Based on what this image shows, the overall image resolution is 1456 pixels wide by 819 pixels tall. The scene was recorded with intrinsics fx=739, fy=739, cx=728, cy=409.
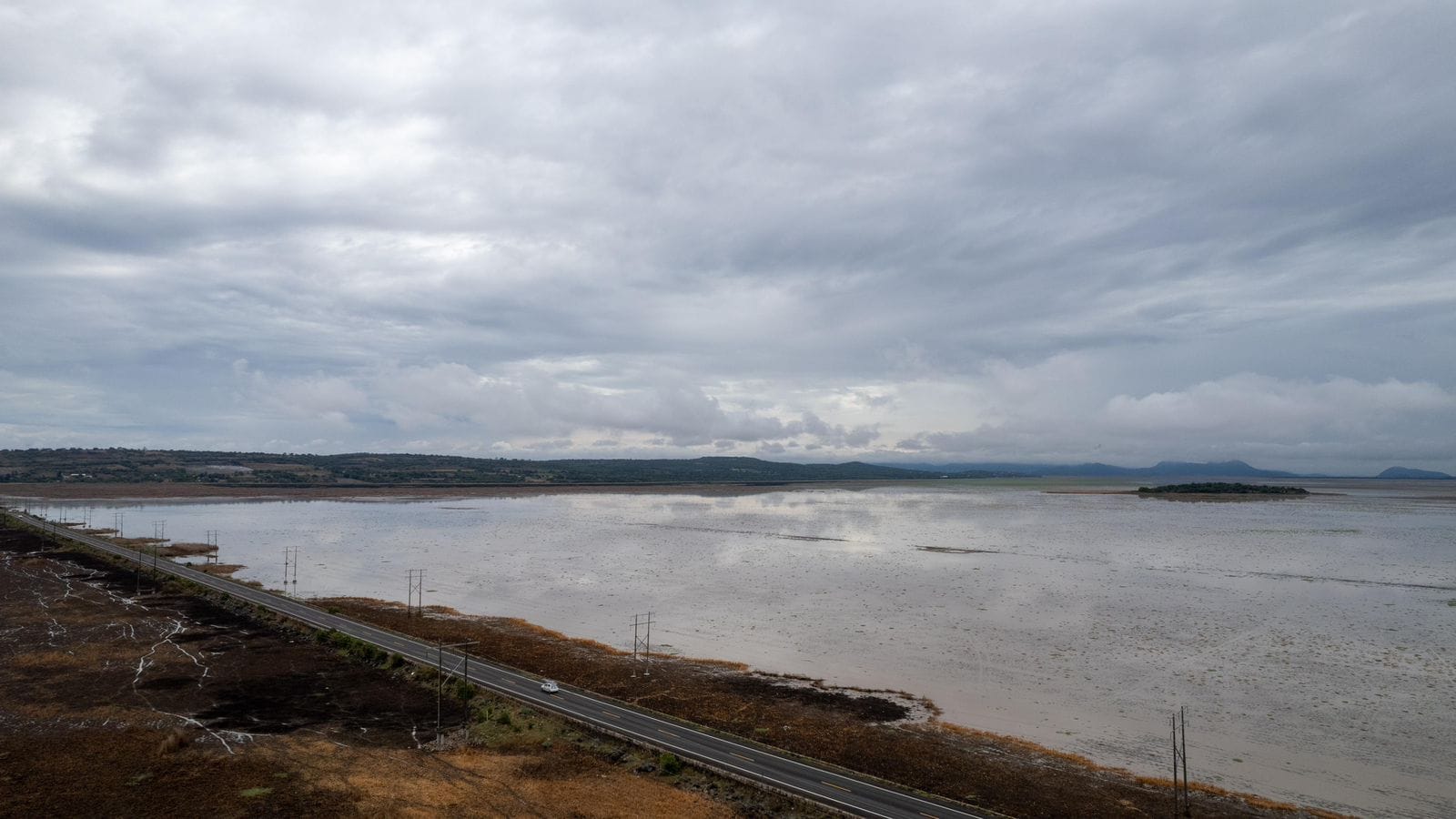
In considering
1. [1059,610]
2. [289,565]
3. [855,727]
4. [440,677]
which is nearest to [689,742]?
[855,727]

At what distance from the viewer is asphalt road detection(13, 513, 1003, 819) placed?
3069 cm

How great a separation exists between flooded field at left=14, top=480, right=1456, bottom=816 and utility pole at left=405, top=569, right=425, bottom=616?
1.22m

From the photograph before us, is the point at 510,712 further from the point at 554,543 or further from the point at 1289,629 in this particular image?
the point at 554,543

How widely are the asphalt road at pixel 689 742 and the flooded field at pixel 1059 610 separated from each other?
36.5 ft

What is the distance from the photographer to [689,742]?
122ft

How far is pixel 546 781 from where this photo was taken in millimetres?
33156

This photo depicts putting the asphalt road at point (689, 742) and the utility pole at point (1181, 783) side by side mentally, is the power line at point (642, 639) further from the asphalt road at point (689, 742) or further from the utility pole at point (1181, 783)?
the utility pole at point (1181, 783)

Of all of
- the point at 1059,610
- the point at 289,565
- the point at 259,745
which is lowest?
the point at 289,565

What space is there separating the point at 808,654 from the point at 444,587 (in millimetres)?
42815

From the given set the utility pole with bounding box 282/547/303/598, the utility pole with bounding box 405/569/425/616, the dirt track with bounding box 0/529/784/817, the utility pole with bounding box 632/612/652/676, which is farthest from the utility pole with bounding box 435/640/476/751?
the utility pole with bounding box 282/547/303/598

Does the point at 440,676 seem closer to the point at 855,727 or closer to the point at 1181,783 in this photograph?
the point at 855,727

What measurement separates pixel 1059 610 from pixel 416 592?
62378 millimetres

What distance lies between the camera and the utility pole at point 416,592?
66.9 m

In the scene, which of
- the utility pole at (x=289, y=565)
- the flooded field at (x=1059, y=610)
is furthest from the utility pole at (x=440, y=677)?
the utility pole at (x=289, y=565)
